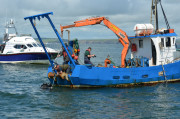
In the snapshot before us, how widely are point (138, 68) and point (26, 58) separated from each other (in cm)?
2194

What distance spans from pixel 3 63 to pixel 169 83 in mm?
26424

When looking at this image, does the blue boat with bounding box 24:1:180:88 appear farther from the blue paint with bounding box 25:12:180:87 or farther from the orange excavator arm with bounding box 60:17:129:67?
the orange excavator arm with bounding box 60:17:129:67

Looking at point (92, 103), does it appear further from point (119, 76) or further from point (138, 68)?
point (138, 68)

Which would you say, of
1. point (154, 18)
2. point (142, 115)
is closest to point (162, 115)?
point (142, 115)

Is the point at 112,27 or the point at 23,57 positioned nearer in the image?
the point at 112,27

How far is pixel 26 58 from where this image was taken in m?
36.3

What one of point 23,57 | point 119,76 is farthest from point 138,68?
point 23,57

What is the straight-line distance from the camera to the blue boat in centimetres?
1627

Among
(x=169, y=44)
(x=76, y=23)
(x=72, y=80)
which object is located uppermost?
(x=76, y=23)

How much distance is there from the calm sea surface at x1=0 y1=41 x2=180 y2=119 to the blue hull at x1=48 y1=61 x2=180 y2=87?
0.41 metres

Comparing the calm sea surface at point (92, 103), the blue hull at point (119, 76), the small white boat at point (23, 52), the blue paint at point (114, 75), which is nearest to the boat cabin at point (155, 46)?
the blue paint at point (114, 75)

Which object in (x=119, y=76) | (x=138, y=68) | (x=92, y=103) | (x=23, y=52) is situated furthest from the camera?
(x=23, y=52)

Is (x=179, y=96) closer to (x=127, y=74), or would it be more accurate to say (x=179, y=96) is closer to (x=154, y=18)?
(x=127, y=74)

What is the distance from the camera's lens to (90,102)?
1406 centimetres
